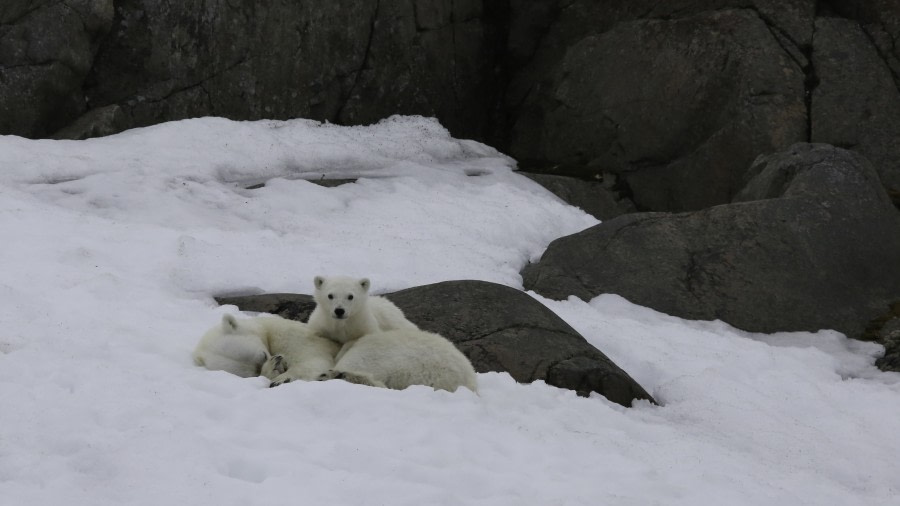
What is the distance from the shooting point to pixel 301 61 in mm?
20391

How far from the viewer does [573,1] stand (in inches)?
925

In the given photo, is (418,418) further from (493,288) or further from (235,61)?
(235,61)

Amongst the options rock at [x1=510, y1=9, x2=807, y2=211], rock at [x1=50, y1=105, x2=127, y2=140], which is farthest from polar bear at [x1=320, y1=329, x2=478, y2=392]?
rock at [x1=510, y1=9, x2=807, y2=211]

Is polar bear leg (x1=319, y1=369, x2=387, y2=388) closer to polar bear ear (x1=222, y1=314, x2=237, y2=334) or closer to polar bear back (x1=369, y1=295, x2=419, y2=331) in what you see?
polar bear ear (x1=222, y1=314, x2=237, y2=334)

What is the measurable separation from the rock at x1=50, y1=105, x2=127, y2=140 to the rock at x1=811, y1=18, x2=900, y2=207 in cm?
1343

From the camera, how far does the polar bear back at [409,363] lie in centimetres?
859

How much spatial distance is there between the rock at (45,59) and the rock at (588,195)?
860 centimetres

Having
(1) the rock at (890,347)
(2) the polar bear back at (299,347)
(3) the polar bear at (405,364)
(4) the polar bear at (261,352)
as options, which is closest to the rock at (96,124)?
(2) the polar bear back at (299,347)

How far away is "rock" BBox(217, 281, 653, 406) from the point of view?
35.5 feet

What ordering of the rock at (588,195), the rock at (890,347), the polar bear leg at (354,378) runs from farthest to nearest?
1. the rock at (588,195)
2. the rock at (890,347)
3. the polar bear leg at (354,378)

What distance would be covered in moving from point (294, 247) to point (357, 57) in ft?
27.0

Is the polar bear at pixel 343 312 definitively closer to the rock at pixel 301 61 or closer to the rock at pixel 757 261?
the rock at pixel 757 261

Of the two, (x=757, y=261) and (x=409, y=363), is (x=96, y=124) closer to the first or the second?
(x=409, y=363)

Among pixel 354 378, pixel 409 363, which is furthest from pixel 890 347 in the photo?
pixel 354 378
